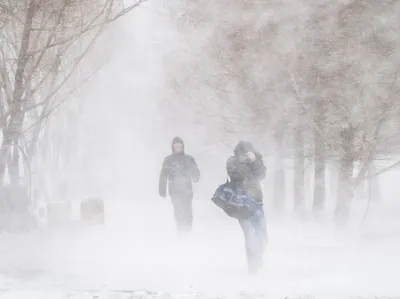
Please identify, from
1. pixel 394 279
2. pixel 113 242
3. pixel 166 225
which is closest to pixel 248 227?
pixel 394 279

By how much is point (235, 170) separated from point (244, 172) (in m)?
0.12

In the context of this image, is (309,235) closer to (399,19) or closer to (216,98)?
(399,19)

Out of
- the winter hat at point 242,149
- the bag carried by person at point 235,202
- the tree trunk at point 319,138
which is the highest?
the tree trunk at point 319,138

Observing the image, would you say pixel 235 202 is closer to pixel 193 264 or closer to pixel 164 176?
pixel 193 264

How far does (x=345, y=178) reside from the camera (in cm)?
1543

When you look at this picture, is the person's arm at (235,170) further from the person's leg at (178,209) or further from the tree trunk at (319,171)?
the tree trunk at (319,171)

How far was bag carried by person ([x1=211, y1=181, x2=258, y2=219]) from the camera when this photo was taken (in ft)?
32.1

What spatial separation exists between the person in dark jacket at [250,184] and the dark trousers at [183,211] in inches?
144

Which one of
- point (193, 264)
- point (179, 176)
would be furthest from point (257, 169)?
point (179, 176)

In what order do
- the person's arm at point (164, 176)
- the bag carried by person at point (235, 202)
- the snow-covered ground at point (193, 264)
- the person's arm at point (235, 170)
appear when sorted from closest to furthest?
the snow-covered ground at point (193, 264), the bag carried by person at point (235, 202), the person's arm at point (235, 170), the person's arm at point (164, 176)

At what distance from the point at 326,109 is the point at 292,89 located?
3.90ft

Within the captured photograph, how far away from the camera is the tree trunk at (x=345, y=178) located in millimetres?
14922

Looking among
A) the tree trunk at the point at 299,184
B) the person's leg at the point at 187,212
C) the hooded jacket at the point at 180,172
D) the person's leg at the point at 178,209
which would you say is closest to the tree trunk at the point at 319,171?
the tree trunk at the point at 299,184

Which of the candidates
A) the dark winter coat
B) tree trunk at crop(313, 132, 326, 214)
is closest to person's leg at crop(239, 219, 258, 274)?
the dark winter coat
